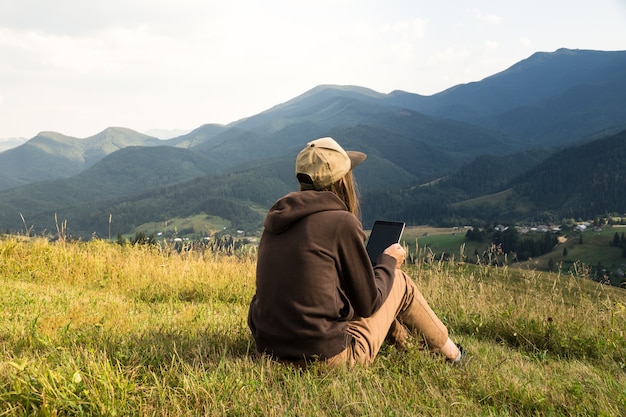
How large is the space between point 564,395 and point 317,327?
5.73ft

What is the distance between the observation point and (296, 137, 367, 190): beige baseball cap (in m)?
3.30

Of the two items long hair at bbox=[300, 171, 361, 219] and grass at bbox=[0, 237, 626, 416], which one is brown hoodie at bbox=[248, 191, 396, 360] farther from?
grass at bbox=[0, 237, 626, 416]

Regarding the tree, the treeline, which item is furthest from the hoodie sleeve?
the tree

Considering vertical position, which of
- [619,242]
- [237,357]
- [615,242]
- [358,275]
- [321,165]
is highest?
[321,165]

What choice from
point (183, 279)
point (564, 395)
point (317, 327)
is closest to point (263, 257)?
point (317, 327)

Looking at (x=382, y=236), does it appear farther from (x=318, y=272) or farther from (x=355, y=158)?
(x=318, y=272)

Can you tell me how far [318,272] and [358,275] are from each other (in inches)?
11.1

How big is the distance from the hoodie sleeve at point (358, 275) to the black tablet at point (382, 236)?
0.50m

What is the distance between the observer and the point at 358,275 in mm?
3268

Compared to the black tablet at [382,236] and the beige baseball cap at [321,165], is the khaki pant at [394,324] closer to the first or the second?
the black tablet at [382,236]

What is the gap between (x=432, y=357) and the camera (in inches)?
157

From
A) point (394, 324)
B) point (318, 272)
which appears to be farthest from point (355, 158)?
point (394, 324)

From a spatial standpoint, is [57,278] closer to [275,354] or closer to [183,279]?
[183,279]

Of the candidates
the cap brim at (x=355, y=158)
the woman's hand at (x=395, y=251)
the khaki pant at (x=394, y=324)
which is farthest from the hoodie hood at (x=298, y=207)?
the khaki pant at (x=394, y=324)
